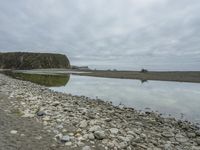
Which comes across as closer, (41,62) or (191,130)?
(191,130)

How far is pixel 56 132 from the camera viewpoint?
8.12 m

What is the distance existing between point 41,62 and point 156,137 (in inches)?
5674

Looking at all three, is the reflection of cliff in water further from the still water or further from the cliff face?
the cliff face

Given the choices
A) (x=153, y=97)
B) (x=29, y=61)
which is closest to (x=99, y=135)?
(x=153, y=97)

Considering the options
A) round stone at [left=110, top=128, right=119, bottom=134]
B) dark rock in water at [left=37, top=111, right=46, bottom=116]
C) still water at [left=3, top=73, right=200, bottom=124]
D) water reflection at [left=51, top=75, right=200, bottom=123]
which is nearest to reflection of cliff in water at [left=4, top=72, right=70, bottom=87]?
still water at [left=3, top=73, right=200, bottom=124]

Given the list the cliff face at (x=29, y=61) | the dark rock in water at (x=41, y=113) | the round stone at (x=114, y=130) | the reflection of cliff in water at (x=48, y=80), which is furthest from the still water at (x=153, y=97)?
the cliff face at (x=29, y=61)

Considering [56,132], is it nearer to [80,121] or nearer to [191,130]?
[80,121]

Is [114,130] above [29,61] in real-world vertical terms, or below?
below

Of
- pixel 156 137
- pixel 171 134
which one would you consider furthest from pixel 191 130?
pixel 156 137

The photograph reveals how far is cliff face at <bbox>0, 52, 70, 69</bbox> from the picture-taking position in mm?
144250

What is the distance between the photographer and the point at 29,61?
→ 146 metres

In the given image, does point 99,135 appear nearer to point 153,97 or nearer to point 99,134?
point 99,134

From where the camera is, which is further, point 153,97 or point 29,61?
point 29,61

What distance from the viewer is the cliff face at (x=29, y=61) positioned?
144250 mm
